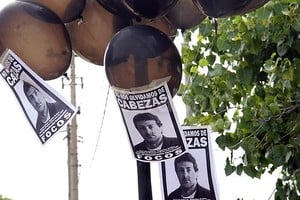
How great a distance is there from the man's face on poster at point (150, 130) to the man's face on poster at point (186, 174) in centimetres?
28

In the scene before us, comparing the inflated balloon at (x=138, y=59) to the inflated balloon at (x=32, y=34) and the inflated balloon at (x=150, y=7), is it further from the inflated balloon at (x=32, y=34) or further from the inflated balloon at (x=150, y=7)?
the inflated balloon at (x=32, y=34)

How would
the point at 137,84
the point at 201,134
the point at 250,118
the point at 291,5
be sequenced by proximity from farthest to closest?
the point at 250,118
the point at 291,5
the point at 201,134
the point at 137,84

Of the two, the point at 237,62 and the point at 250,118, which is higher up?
the point at 237,62

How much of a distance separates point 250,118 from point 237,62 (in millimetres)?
265

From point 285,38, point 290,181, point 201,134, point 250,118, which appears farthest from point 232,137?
point 201,134

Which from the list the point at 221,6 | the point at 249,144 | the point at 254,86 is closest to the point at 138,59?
the point at 221,6

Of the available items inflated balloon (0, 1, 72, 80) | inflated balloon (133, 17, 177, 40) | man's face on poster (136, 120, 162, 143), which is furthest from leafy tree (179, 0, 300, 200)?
man's face on poster (136, 120, 162, 143)

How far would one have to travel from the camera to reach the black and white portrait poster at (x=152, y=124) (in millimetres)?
1568

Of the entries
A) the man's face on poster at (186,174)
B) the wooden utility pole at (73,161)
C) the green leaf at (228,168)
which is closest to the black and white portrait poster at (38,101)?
the man's face on poster at (186,174)

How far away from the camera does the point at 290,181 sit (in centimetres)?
287

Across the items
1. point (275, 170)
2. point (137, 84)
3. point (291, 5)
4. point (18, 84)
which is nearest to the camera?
point (137, 84)

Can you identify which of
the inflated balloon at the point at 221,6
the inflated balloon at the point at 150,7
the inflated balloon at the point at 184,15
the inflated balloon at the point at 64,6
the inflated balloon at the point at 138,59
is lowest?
the inflated balloon at the point at 138,59

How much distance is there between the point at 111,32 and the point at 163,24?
161 mm

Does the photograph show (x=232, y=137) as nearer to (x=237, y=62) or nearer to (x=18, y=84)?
(x=237, y=62)
